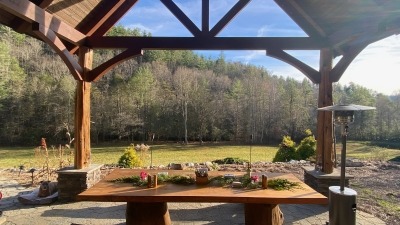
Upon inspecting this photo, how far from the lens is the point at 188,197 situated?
9.99ft

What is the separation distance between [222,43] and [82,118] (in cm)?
282

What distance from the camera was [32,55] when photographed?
26.1m

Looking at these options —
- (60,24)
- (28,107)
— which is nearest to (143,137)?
(28,107)

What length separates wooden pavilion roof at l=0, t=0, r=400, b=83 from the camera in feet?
14.6

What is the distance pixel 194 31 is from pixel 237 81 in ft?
68.3

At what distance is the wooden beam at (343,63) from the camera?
15.8 feet

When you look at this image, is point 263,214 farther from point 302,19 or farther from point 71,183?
point 302,19

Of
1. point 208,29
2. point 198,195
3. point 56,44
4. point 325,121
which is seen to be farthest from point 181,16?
point 198,195

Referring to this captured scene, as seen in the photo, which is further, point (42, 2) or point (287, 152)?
point (287, 152)

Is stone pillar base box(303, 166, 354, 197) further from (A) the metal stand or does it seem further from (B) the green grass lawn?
(B) the green grass lawn

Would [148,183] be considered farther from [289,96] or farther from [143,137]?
[289,96]

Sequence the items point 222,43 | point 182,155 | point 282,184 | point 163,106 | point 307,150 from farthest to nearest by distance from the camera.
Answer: point 163,106 < point 182,155 < point 307,150 < point 222,43 < point 282,184

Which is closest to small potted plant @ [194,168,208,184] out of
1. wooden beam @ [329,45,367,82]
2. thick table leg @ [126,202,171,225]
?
thick table leg @ [126,202,171,225]

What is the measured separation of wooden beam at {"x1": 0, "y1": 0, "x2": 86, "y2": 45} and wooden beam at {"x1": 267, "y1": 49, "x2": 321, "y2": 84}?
3331mm
